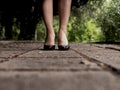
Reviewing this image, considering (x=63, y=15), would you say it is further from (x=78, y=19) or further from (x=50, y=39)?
(x=78, y=19)

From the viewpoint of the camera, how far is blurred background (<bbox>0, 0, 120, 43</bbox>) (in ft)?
36.4

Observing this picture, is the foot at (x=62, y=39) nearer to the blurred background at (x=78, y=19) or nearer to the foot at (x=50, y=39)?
the foot at (x=50, y=39)

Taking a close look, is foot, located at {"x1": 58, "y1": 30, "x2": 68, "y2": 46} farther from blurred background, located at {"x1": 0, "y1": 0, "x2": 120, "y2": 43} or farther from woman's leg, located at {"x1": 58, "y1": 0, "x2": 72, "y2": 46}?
blurred background, located at {"x1": 0, "y1": 0, "x2": 120, "y2": 43}

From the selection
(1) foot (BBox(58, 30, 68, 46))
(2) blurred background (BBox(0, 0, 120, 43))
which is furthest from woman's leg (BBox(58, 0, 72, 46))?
(2) blurred background (BBox(0, 0, 120, 43))

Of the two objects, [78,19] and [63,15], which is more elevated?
[78,19]

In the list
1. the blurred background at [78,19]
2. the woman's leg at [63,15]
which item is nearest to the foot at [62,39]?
the woman's leg at [63,15]

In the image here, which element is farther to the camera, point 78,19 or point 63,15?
point 78,19

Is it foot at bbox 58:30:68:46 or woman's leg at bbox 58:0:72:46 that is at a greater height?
woman's leg at bbox 58:0:72:46

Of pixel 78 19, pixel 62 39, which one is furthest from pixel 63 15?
pixel 78 19

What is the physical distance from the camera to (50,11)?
2.92 meters

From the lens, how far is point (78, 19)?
1542 centimetres

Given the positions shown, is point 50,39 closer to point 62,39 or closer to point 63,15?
point 62,39

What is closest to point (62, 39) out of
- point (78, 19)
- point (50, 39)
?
point (50, 39)

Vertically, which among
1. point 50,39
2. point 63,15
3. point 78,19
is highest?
point 78,19
